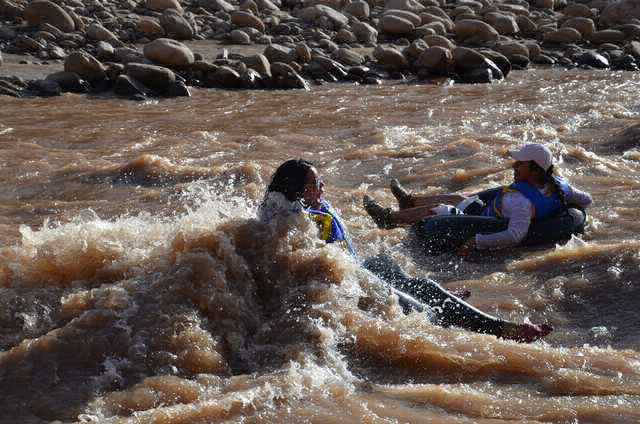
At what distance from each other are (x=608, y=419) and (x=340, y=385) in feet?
4.49

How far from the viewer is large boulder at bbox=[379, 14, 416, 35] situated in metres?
19.3

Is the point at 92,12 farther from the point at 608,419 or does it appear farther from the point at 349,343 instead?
the point at 608,419

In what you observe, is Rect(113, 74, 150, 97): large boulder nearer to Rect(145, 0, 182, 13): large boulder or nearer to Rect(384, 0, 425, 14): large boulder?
Rect(145, 0, 182, 13): large boulder

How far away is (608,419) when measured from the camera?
4.36 meters

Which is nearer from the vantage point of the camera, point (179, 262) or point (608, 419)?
point (608, 419)

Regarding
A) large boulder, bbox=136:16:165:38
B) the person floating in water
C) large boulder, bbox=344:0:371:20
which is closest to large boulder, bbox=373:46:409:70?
large boulder, bbox=344:0:371:20

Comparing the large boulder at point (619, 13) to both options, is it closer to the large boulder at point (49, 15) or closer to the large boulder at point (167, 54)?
the large boulder at point (167, 54)

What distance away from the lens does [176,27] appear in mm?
17781

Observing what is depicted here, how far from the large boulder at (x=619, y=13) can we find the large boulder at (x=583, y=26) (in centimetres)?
113

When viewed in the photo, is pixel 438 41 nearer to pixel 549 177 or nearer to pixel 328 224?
pixel 549 177

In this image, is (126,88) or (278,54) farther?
(278,54)

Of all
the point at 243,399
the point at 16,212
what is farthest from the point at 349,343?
the point at 16,212

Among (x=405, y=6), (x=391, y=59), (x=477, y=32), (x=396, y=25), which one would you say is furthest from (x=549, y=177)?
(x=405, y=6)

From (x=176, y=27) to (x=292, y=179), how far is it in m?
12.9
